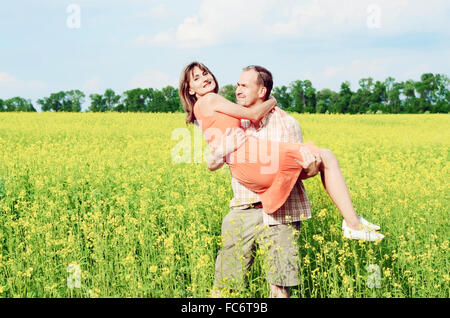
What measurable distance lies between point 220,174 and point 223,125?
13.7 ft

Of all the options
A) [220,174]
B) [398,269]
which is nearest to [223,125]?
[398,269]

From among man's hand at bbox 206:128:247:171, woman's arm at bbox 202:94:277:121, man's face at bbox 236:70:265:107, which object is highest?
man's face at bbox 236:70:265:107

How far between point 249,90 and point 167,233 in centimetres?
212

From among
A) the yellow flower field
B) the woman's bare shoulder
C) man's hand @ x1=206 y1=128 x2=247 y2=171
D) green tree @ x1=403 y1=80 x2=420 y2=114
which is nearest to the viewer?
man's hand @ x1=206 y1=128 x2=247 y2=171

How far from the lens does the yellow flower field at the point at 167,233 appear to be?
147 inches

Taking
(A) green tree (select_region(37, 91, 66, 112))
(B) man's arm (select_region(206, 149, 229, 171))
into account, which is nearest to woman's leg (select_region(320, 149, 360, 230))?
(B) man's arm (select_region(206, 149, 229, 171))

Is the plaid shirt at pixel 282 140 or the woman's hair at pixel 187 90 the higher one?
the woman's hair at pixel 187 90

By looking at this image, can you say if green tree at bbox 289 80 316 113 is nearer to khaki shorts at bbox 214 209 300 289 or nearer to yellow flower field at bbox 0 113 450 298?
yellow flower field at bbox 0 113 450 298

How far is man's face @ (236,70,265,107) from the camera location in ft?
10.6

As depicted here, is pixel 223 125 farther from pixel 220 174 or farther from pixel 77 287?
pixel 220 174

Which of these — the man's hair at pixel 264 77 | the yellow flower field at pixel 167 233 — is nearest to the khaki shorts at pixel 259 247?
the yellow flower field at pixel 167 233

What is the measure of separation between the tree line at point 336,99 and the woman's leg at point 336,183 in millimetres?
36179

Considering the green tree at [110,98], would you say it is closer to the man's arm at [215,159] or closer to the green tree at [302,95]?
the green tree at [302,95]

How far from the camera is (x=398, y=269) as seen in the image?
415cm
